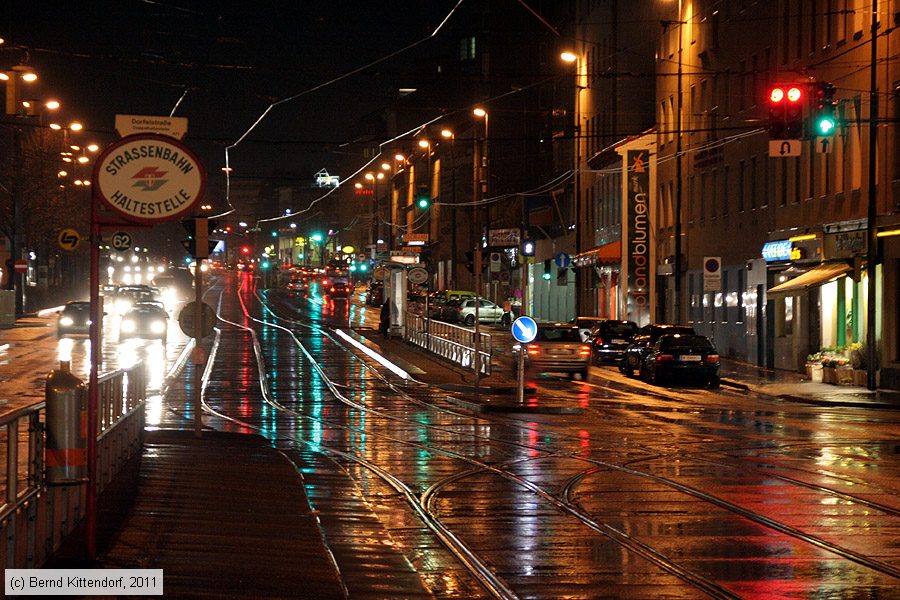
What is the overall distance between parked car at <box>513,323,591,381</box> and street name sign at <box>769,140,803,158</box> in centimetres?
1279

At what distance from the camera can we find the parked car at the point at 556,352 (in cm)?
4084

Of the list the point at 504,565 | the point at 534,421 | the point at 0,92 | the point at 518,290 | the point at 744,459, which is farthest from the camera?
the point at 0,92

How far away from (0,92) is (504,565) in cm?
9640

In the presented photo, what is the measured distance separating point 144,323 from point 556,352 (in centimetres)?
2198

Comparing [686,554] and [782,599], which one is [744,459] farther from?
[782,599]

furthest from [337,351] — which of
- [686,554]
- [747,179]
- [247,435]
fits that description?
[686,554]

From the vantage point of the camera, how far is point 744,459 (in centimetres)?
1980

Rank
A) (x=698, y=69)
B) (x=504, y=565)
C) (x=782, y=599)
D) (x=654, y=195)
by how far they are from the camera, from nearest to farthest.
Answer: (x=782, y=599) → (x=504, y=565) → (x=698, y=69) → (x=654, y=195)

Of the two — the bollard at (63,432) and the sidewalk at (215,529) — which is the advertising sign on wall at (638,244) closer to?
the sidewalk at (215,529)

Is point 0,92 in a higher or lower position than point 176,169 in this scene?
higher

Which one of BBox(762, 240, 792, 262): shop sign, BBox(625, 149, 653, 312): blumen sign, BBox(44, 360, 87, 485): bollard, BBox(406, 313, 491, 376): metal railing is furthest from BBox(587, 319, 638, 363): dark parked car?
BBox(44, 360, 87, 485): bollard

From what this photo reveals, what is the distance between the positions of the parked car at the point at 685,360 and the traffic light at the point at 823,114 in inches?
482

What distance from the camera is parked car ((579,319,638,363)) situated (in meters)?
48.6

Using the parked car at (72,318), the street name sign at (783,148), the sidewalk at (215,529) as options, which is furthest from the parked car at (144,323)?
the sidewalk at (215,529)
